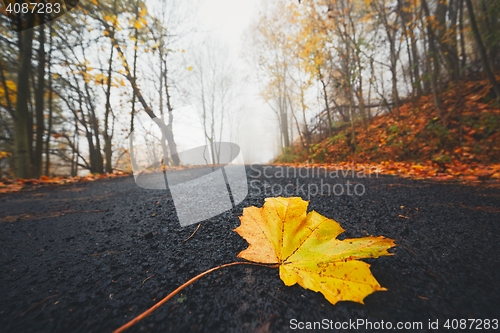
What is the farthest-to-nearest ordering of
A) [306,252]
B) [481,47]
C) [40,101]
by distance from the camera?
[40,101], [481,47], [306,252]

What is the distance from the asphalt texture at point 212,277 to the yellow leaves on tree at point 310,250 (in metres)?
0.04

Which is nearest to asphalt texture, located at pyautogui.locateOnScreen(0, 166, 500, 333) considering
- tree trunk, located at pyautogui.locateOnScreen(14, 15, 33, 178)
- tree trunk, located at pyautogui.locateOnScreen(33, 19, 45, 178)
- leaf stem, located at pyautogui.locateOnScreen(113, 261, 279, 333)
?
leaf stem, located at pyautogui.locateOnScreen(113, 261, 279, 333)

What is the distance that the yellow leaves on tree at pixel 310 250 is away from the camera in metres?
0.56

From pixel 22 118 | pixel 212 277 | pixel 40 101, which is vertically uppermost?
pixel 40 101

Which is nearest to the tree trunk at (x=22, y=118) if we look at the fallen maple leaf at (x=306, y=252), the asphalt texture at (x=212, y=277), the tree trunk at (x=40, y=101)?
the tree trunk at (x=40, y=101)

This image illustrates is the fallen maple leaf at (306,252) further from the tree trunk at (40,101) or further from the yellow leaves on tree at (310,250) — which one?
the tree trunk at (40,101)

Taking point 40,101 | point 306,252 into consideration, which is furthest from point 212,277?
point 40,101

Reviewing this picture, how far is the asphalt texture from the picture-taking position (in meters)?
0.51

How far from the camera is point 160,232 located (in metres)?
1.03

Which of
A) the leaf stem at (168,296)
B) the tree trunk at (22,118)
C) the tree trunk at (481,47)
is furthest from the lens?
the tree trunk at (481,47)

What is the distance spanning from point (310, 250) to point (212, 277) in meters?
0.34

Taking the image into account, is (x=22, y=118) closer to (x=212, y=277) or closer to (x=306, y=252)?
(x=212, y=277)

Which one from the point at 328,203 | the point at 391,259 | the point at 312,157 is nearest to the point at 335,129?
the point at 312,157

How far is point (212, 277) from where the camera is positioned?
656mm
